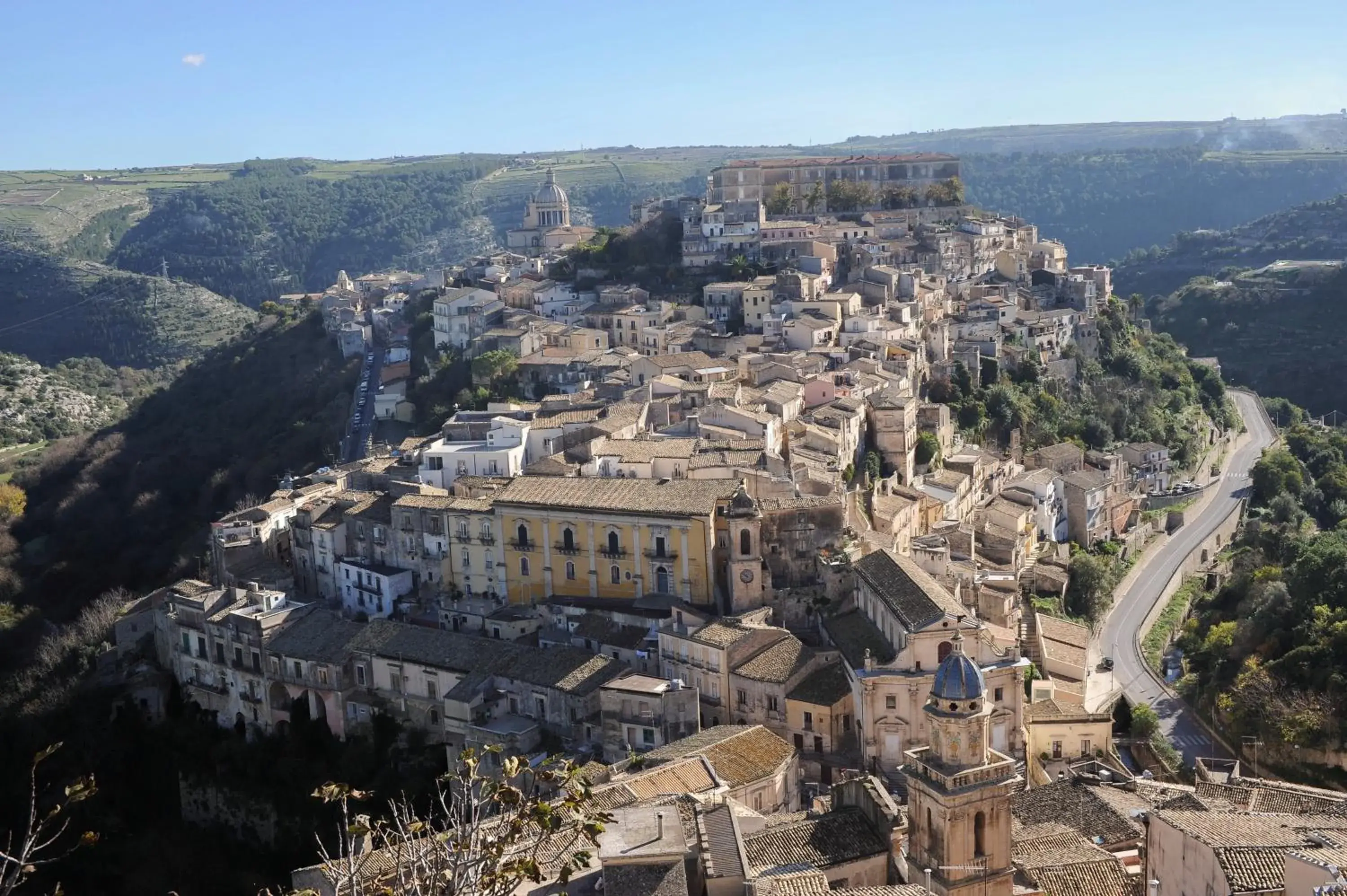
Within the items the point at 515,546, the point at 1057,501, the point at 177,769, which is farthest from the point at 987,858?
the point at 1057,501

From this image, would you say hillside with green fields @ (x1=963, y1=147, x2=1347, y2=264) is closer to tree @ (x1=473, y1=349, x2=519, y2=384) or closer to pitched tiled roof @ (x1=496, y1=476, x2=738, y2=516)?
tree @ (x1=473, y1=349, x2=519, y2=384)

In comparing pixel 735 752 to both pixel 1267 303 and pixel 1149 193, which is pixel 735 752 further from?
pixel 1149 193

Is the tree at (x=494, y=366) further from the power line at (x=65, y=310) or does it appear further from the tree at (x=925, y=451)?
the power line at (x=65, y=310)

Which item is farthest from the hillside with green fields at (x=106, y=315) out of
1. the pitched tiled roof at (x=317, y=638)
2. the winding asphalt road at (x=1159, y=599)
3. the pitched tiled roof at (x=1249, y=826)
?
the pitched tiled roof at (x=1249, y=826)

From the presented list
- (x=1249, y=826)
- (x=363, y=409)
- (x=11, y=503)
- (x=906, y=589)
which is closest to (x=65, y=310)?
(x=11, y=503)

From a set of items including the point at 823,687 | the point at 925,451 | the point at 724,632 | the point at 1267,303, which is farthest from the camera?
the point at 1267,303

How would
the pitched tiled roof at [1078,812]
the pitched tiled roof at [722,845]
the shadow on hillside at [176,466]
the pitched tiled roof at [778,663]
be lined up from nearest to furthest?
the pitched tiled roof at [722,845] < the pitched tiled roof at [1078,812] < the pitched tiled roof at [778,663] < the shadow on hillside at [176,466]

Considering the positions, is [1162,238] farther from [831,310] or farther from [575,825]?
[575,825]
